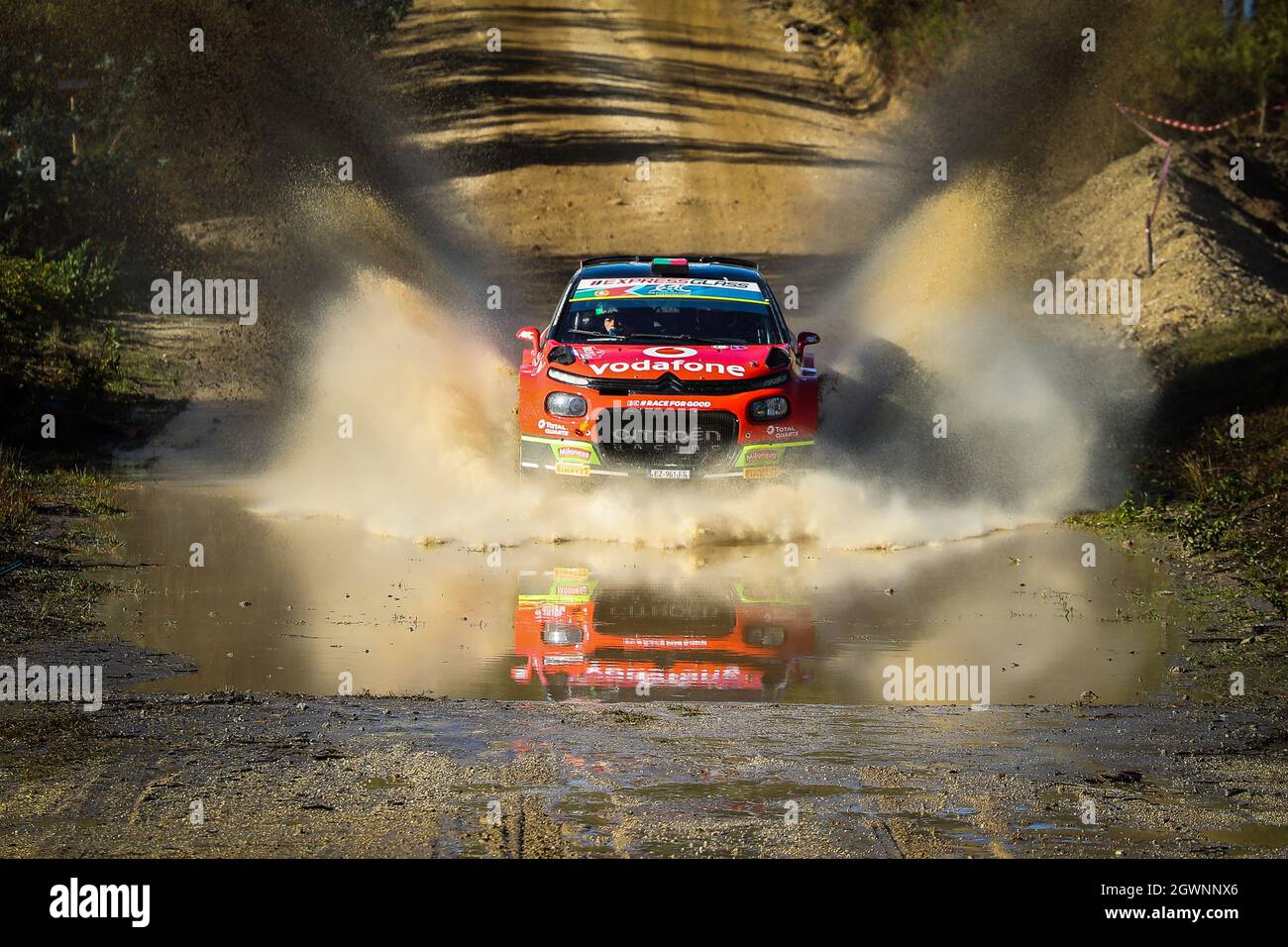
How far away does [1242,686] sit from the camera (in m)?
9.09

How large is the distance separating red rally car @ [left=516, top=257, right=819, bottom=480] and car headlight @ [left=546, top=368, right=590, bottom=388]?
0.01m

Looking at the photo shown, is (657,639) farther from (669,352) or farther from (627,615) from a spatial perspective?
(669,352)

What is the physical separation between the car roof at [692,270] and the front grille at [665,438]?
246 cm

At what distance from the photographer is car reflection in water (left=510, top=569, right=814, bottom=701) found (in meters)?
9.05

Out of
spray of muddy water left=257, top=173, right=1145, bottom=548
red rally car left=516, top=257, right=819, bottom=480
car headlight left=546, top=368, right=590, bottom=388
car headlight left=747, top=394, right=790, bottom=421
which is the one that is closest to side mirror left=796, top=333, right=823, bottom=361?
red rally car left=516, top=257, right=819, bottom=480

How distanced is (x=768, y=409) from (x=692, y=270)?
2.57m

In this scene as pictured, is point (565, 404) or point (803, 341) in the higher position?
point (803, 341)

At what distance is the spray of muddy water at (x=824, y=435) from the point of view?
518 inches

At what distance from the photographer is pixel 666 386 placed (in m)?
13.2

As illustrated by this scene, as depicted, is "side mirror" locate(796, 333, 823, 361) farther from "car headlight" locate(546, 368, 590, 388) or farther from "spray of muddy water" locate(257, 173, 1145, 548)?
"car headlight" locate(546, 368, 590, 388)

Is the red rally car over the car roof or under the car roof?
under

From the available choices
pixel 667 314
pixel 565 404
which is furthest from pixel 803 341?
pixel 565 404

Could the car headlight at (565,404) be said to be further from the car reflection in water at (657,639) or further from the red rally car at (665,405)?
the car reflection in water at (657,639)

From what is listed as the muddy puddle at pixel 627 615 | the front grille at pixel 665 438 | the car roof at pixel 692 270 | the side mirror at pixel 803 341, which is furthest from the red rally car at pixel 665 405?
the car roof at pixel 692 270
